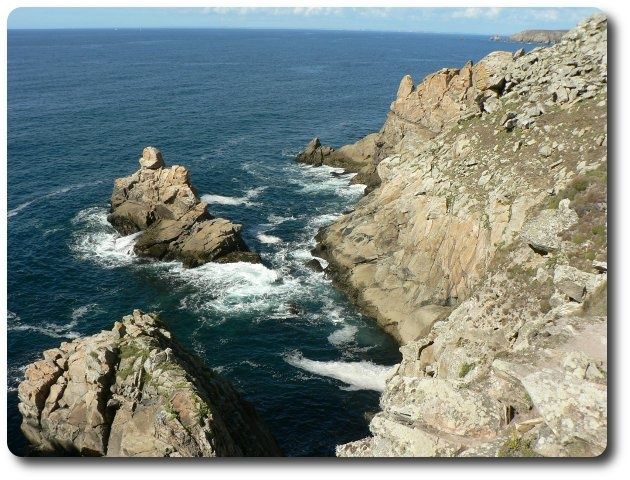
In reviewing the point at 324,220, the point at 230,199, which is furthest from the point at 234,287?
the point at 230,199

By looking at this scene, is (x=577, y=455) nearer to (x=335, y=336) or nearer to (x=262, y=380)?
(x=262, y=380)

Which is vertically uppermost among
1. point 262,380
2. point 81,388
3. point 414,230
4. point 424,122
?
point 424,122

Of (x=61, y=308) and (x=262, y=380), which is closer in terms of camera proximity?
(x=262, y=380)

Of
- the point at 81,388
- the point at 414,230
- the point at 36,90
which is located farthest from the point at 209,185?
the point at 36,90

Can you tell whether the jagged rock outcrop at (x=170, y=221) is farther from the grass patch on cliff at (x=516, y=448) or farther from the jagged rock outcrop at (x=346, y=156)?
the grass patch on cliff at (x=516, y=448)

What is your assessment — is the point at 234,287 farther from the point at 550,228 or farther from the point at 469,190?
the point at 550,228

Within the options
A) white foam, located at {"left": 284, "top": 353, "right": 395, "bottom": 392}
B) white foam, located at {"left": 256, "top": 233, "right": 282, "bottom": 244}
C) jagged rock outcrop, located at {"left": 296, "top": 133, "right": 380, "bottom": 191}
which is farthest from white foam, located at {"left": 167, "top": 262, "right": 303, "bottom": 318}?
jagged rock outcrop, located at {"left": 296, "top": 133, "right": 380, "bottom": 191}
